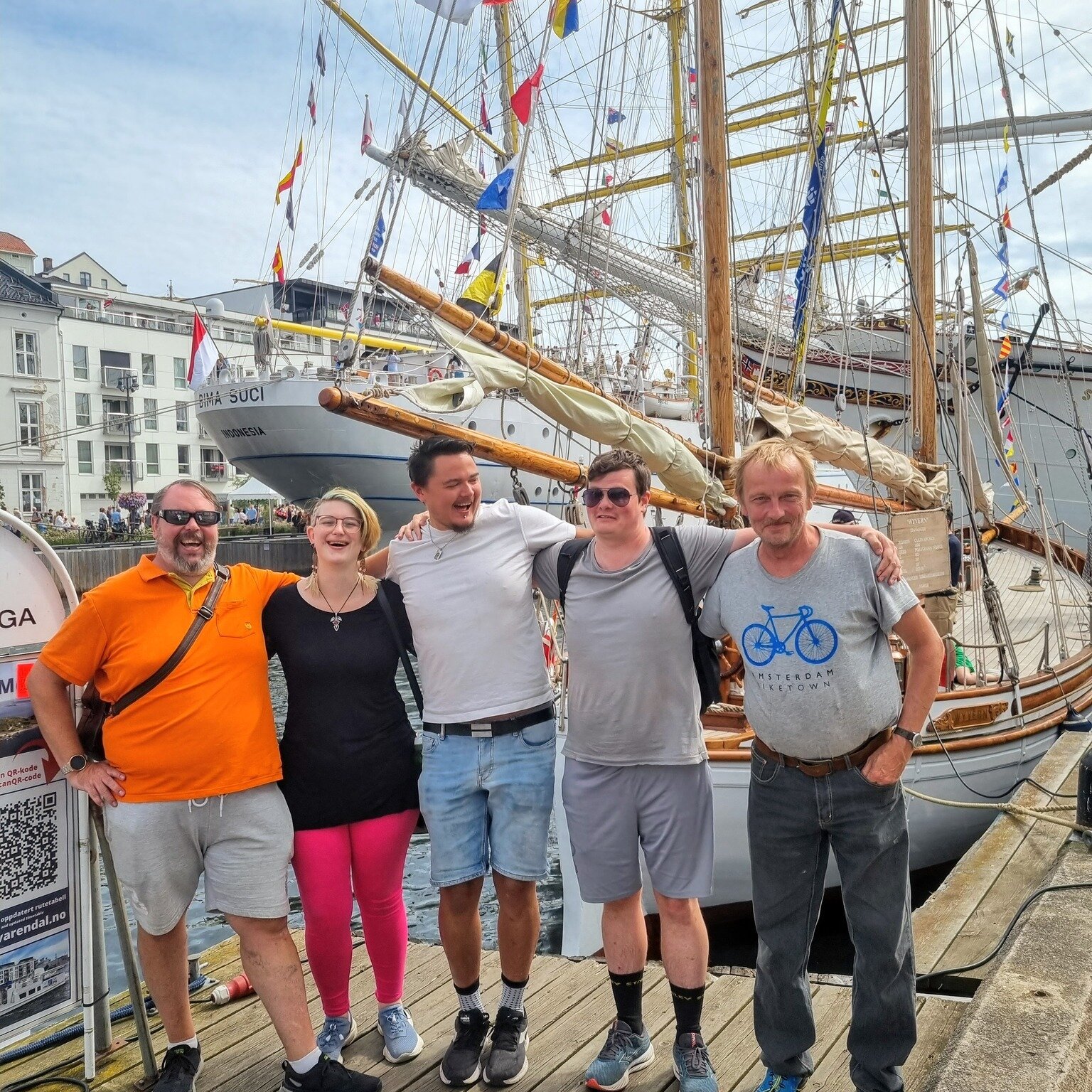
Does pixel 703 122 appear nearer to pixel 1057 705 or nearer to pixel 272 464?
pixel 1057 705

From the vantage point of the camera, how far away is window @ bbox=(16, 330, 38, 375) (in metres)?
40.2

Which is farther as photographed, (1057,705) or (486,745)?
(1057,705)

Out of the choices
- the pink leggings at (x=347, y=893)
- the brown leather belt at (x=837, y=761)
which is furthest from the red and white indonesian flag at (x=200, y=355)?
the brown leather belt at (x=837, y=761)

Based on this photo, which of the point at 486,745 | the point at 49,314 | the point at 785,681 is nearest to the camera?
the point at 785,681

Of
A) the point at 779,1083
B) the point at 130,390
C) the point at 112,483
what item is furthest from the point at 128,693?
the point at 130,390

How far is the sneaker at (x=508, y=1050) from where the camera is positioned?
277 cm

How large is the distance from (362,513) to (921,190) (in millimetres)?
8251

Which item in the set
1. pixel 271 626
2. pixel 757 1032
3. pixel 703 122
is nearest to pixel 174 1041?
pixel 271 626

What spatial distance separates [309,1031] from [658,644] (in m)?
1.52

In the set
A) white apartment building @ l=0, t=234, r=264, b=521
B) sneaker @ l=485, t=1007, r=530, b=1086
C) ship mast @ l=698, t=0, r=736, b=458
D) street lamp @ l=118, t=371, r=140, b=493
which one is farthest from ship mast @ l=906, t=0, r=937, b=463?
street lamp @ l=118, t=371, r=140, b=493

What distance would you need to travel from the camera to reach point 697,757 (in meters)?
2.70

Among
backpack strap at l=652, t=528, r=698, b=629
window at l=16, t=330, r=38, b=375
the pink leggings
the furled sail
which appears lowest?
the pink leggings

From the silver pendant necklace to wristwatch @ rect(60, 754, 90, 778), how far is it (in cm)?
78

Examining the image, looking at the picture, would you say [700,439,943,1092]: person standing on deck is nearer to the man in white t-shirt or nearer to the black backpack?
the black backpack
